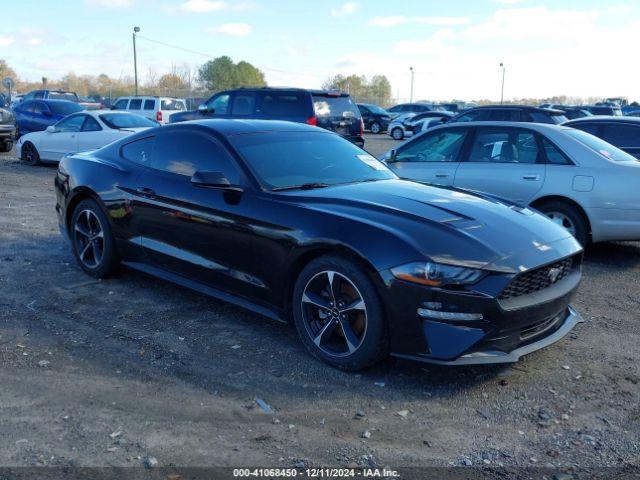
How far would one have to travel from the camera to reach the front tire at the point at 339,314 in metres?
3.97

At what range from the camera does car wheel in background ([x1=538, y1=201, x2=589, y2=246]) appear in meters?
7.09

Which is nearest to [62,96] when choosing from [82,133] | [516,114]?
[82,133]

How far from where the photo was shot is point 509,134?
7.62 m

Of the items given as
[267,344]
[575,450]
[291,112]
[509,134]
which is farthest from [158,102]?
[575,450]

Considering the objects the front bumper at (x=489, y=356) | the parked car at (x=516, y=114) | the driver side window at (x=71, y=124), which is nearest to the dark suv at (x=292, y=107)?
the parked car at (x=516, y=114)

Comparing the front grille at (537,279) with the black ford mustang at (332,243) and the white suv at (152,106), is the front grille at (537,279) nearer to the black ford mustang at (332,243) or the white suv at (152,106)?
the black ford mustang at (332,243)

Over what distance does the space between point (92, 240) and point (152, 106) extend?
19.0 meters

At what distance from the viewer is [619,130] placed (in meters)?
9.44

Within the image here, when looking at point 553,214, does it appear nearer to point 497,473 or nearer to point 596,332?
point 596,332

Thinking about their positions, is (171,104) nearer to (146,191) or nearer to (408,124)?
(408,124)

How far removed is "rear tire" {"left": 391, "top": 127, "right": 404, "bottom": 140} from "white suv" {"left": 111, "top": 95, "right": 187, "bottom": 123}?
10.3m

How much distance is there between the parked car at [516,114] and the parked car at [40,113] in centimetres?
1207

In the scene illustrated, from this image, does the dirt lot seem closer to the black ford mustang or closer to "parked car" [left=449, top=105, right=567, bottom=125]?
the black ford mustang

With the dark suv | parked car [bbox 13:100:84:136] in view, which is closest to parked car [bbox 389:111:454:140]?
the dark suv
